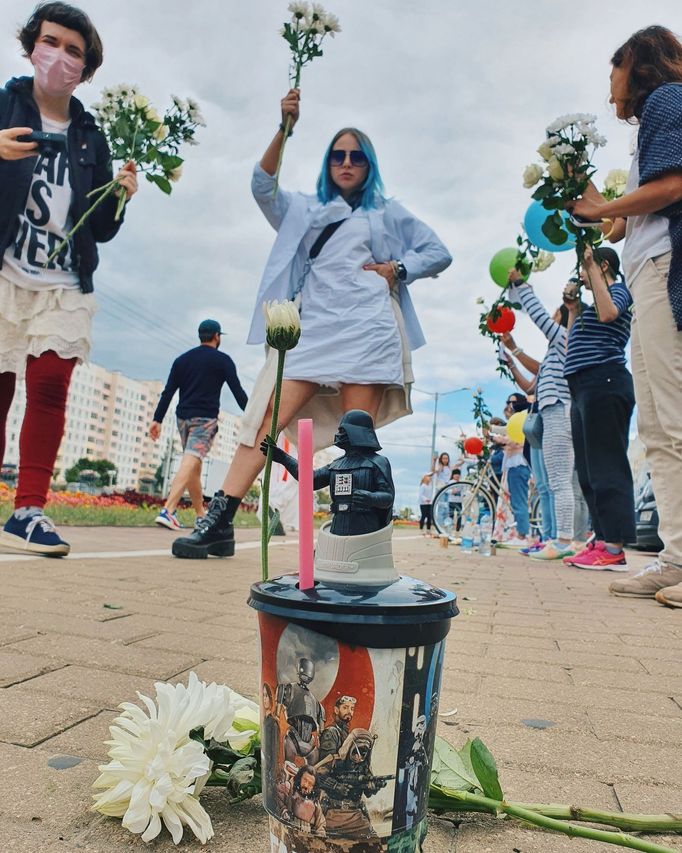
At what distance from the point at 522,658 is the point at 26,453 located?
2720 mm

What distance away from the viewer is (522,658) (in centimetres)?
211

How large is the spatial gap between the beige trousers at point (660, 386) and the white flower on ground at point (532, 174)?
86 centimetres

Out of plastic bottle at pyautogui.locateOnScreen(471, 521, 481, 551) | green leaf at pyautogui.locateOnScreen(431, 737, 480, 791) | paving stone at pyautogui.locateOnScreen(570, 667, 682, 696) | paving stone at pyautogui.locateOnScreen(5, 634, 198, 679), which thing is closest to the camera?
green leaf at pyautogui.locateOnScreen(431, 737, 480, 791)

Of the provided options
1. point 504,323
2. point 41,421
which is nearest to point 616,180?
point 504,323

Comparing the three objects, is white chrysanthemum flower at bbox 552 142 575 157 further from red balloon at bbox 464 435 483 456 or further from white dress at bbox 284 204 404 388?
red balloon at bbox 464 435 483 456

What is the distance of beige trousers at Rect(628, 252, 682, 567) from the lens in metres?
3.13

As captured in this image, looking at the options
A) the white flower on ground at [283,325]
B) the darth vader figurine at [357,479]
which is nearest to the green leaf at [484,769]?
the darth vader figurine at [357,479]

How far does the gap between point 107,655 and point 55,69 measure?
3.14 m

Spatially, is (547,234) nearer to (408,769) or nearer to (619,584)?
(619,584)

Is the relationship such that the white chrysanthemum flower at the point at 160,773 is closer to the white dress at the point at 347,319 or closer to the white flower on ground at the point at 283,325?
the white flower on ground at the point at 283,325

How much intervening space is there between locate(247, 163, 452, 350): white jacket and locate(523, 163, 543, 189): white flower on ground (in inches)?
23.8

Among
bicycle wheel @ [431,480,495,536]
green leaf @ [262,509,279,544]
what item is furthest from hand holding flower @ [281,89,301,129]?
bicycle wheel @ [431,480,495,536]

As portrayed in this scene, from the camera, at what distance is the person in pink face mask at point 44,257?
3570mm

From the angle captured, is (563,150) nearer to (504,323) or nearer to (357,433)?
(357,433)
